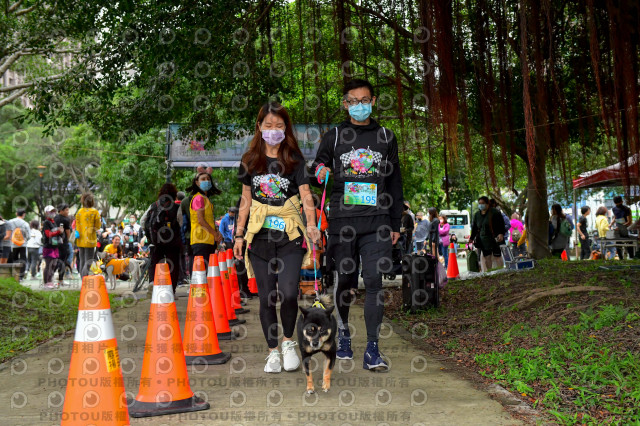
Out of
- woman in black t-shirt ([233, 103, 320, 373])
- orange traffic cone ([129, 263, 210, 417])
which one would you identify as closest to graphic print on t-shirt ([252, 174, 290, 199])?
woman in black t-shirt ([233, 103, 320, 373])

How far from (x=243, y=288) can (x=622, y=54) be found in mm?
8237

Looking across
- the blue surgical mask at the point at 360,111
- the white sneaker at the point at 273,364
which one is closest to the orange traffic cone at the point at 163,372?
the white sneaker at the point at 273,364

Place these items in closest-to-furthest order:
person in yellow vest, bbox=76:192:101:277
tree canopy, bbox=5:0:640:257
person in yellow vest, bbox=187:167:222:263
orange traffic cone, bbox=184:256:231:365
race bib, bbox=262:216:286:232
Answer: tree canopy, bbox=5:0:640:257 < race bib, bbox=262:216:286:232 < orange traffic cone, bbox=184:256:231:365 < person in yellow vest, bbox=187:167:222:263 < person in yellow vest, bbox=76:192:101:277

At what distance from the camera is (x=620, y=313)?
5625mm

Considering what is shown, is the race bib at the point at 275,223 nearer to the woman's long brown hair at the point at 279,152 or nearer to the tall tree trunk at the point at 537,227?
the woman's long brown hair at the point at 279,152

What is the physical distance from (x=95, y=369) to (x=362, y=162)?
2566 millimetres

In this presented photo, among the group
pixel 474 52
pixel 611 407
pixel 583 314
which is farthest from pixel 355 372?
pixel 474 52

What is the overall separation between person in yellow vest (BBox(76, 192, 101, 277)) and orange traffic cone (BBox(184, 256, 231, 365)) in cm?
828

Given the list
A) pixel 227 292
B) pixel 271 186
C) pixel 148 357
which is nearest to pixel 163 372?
pixel 148 357

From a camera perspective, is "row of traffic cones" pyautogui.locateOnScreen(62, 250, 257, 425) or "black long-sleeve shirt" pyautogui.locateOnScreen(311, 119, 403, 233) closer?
"row of traffic cones" pyautogui.locateOnScreen(62, 250, 257, 425)

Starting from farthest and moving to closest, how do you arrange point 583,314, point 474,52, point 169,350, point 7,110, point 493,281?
point 7,110
point 493,281
point 583,314
point 474,52
point 169,350

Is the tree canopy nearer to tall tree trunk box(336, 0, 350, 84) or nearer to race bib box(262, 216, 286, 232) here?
tall tree trunk box(336, 0, 350, 84)

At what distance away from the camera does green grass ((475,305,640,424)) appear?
12.4 ft

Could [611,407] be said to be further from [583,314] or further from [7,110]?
[7,110]
